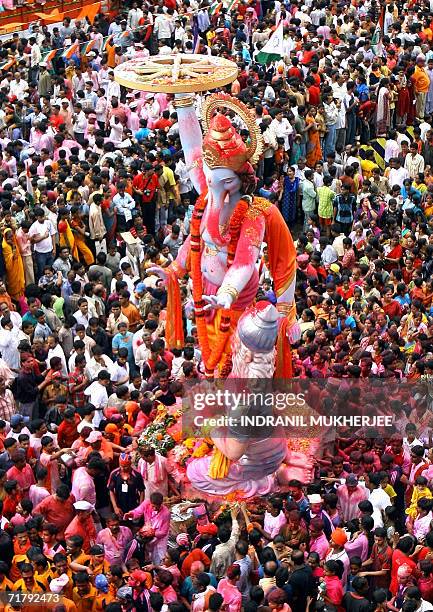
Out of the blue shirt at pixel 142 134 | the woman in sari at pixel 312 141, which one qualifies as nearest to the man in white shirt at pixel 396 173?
the woman in sari at pixel 312 141

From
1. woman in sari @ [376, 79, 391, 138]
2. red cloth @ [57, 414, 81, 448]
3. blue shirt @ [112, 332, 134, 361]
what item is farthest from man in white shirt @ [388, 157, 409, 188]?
red cloth @ [57, 414, 81, 448]

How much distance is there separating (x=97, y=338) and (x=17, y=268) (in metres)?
1.87

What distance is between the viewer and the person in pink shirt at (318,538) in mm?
13391

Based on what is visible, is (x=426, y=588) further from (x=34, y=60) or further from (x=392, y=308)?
(x=34, y=60)

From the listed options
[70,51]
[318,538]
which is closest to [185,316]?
[318,538]

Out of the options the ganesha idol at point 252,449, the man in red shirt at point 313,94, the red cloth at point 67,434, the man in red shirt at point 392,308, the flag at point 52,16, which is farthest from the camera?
the flag at point 52,16

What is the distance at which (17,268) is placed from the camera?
59.2 ft

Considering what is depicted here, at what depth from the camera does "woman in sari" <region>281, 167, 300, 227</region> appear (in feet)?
67.5

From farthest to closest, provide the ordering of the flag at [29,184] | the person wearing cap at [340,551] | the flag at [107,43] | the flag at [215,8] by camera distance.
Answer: the flag at [215,8] → the flag at [107,43] → the flag at [29,184] → the person wearing cap at [340,551]

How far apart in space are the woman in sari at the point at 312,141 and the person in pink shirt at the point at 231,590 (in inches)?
408

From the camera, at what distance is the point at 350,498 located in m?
14.0

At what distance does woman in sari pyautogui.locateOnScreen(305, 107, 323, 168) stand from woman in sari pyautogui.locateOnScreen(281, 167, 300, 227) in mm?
1574

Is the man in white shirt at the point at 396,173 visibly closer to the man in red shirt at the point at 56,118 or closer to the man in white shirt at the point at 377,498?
the man in red shirt at the point at 56,118

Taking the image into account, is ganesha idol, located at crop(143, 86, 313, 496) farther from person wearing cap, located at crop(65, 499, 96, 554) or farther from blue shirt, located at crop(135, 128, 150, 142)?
blue shirt, located at crop(135, 128, 150, 142)
